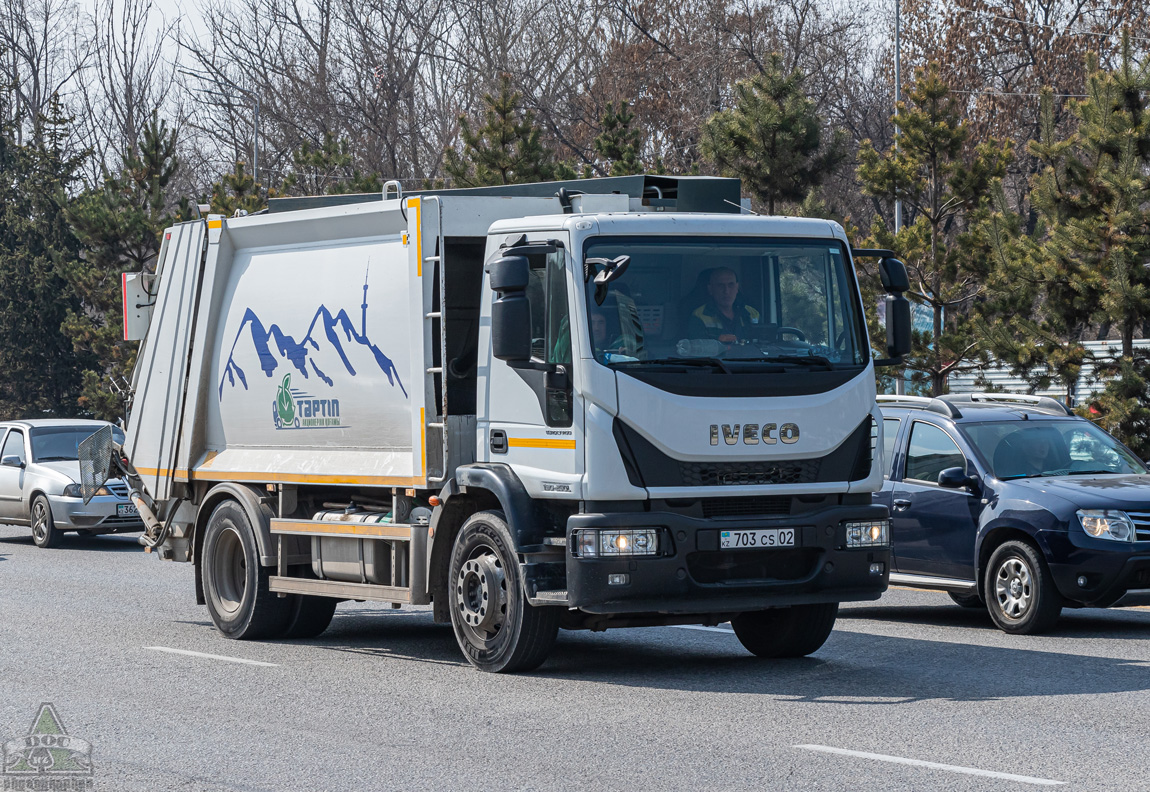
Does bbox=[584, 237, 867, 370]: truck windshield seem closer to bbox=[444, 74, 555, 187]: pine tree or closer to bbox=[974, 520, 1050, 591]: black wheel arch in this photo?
bbox=[974, 520, 1050, 591]: black wheel arch

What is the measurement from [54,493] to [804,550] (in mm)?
14433

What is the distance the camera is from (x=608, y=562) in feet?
27.6

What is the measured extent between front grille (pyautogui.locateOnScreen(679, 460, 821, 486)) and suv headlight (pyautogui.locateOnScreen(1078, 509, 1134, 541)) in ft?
9.52

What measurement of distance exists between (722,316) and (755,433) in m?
0.72

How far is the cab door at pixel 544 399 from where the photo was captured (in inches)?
338

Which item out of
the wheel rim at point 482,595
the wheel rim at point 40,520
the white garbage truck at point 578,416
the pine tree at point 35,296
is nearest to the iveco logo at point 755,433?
the white garbage truck at point 578,416

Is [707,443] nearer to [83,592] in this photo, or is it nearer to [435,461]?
[435,461]

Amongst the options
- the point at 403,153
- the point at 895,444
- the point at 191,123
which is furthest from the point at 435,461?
the point at 191,123

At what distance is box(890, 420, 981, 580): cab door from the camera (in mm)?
11602

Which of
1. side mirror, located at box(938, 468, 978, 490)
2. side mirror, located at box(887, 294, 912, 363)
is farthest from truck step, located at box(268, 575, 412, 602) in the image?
side mirror, located at box(938, 468, 978, 490)

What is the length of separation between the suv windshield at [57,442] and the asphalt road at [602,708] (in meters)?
9.59

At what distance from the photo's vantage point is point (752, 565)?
347 inches

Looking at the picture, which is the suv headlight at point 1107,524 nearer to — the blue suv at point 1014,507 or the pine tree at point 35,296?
the blue suv at point 1014,507

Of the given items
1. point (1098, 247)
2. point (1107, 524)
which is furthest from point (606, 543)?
point (1098, 247)
